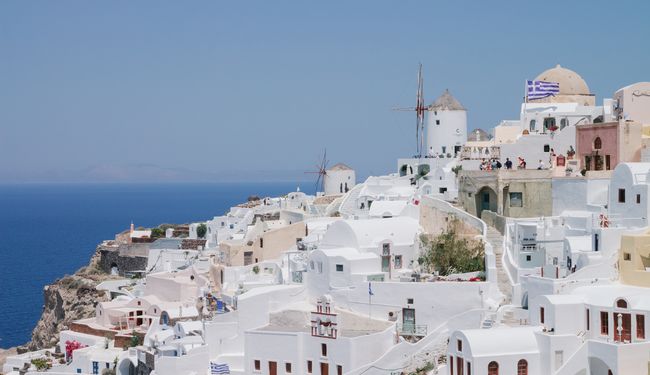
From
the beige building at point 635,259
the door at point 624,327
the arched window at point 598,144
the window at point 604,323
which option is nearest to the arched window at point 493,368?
the window at point 604,323

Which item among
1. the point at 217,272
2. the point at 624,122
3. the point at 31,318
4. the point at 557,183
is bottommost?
the point at 31,318

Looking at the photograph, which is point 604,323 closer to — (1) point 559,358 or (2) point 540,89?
(1) point 559,358

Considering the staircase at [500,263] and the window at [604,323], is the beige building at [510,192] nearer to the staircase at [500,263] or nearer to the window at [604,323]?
the staircase at [500,263]

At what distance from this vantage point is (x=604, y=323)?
28469mm

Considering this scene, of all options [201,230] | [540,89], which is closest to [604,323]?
[540,89]

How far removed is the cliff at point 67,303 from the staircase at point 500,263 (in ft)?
78.6

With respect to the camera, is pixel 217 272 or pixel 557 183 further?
pixel 217 272

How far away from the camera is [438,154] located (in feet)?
186

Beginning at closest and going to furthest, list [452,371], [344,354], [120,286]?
1. [452,371]
2. [344,354]
3. [120,286]

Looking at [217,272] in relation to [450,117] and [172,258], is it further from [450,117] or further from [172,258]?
[450,117]

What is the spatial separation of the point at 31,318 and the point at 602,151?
49.4 metres

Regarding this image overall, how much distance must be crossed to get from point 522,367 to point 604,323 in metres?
2.77

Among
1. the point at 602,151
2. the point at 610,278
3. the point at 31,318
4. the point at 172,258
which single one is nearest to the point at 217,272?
the point at 172,258

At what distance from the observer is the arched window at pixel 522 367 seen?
28.4 metres
